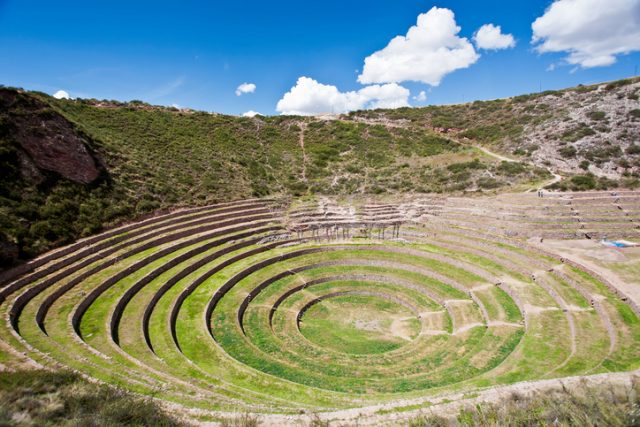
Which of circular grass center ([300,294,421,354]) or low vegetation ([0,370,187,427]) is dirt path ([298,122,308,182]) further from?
low vegetation ([0,370,187,427])

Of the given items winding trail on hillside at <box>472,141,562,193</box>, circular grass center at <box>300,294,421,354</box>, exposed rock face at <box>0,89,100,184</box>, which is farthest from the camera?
winding trail on hillside at <box>472,141,562,193</box>

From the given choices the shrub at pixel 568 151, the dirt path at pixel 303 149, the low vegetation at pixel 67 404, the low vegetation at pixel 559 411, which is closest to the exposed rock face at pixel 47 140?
the low vegetation at pixel 67 404

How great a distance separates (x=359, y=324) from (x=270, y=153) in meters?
34.9

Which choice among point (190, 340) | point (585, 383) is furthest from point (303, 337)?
point (585, 383)

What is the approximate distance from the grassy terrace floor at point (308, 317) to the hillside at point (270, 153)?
16.4 feet

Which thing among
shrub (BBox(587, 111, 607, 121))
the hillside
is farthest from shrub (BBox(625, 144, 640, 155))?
shrub (BBox(587, 111, 607, 121))

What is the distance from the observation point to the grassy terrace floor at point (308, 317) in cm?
1293

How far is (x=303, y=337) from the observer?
60.7 ft

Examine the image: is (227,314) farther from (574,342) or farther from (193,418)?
(574,342)

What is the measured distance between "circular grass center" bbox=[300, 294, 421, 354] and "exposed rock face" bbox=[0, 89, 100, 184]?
22201mm

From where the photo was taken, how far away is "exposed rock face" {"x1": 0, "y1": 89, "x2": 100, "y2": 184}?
2438 cm

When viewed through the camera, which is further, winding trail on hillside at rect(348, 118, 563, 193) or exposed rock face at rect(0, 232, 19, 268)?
winding trail on hillside at rect(348, 118, 563, 193)

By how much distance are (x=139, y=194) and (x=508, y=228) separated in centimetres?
3237

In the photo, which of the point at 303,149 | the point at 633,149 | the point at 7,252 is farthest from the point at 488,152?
the point at 7,252
